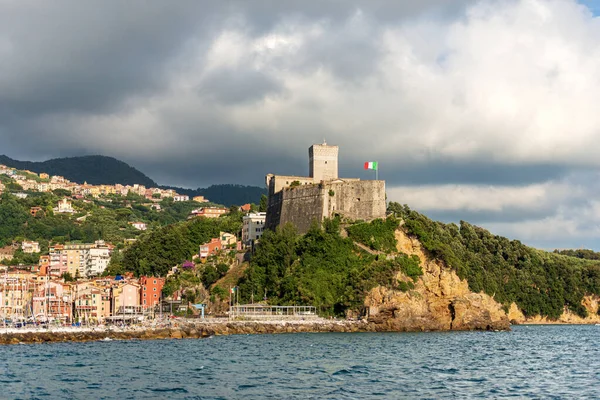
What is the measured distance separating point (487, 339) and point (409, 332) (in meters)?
8.65

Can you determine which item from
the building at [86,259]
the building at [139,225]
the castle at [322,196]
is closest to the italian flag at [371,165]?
the castle at [322,196]

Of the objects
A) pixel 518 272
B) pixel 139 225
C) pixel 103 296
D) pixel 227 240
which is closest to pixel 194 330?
pixel 103 296

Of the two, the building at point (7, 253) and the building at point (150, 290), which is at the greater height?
the building at point (7, 253)

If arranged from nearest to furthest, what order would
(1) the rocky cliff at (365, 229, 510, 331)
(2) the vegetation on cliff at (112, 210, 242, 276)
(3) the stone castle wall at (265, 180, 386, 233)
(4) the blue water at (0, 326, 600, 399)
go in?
(4) the blue water at (0, 326, 600, 399), (1) the rocky cliff at (365, 229, 510, 331), (3) the stone castle wall at (265, 180, 386, 233), (2) the vegetation on cliff at (112, 210, 242, 276)

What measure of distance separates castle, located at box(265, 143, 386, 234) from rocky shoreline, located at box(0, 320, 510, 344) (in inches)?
568

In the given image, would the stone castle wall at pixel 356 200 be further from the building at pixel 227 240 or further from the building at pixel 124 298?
the building at pixel 124 298

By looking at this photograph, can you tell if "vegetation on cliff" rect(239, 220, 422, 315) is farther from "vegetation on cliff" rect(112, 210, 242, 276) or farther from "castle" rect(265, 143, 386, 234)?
"vegetation on cliff" rect(112, 210, 242, 276)

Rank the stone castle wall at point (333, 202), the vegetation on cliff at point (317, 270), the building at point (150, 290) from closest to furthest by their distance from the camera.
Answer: the vegetation on cliff at point (317, 270)
the stone castle wall at point (333, 202)
the building at point (150, 290)

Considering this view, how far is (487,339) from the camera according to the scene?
6247cm

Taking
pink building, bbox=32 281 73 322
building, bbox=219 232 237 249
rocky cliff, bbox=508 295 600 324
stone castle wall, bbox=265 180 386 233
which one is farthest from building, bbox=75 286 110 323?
rocky cliff, bbox=508 295 600 324

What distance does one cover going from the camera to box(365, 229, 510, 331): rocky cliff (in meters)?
71.2

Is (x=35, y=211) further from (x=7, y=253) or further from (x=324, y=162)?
(x=324, y=162)

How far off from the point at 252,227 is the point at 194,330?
115 ft

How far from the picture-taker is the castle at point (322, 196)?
8094 centimetres
